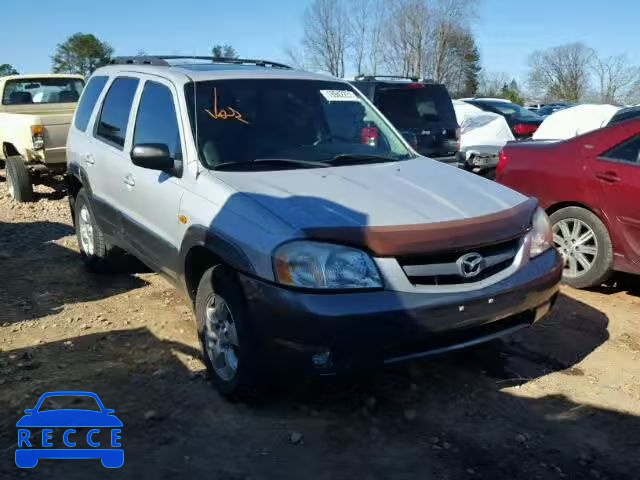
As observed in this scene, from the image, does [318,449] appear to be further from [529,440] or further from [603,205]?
[603,205]

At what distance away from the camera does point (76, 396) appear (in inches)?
143

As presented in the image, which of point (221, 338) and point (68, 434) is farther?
point (221, 338)

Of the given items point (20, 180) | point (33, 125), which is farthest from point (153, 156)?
point (20, 180)

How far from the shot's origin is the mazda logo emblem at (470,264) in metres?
3.21

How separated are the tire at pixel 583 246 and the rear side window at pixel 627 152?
495mm

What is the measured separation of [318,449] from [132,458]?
887 mm

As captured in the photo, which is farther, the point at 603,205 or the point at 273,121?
the point at 603,205

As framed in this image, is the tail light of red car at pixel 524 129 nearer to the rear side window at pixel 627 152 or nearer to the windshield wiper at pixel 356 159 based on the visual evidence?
the rear side window at pixel 627 152

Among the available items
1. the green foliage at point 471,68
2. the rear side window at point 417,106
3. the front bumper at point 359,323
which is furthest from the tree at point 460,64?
the front bumper at point 359,323

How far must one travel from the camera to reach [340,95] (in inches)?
188

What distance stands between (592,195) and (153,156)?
357 centimetres

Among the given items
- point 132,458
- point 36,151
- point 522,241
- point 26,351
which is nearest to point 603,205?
point 522,241

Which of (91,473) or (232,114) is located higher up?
(232,114)

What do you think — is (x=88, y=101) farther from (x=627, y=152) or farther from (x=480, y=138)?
(x=480, y=138)
